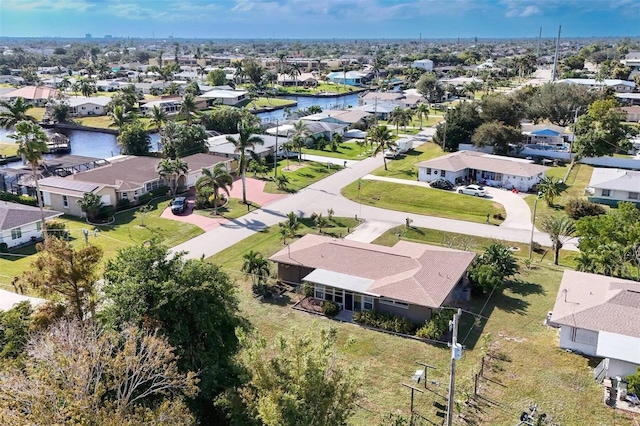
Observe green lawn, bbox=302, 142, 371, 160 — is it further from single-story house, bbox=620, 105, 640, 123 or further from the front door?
single-story house, bbox=620, 105, 640, 123

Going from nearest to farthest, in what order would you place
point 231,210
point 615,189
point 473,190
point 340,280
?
point 340,280 → point 231,210 → point 615,189 → point 473,190

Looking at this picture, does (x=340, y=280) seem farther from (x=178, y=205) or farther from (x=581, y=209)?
(x=581, y=209)

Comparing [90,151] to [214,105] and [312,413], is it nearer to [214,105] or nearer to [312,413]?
[214,105]

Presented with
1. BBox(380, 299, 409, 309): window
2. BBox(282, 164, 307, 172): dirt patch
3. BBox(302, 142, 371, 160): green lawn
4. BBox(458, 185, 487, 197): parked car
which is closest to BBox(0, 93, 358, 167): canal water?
BBox(302, 142, 371, 160): green lawn

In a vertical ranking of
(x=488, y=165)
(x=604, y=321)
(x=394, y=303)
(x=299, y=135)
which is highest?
(x=299, y=135)

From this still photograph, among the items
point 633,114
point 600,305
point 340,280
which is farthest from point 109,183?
point 633,114

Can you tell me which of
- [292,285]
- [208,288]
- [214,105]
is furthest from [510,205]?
[214,105]

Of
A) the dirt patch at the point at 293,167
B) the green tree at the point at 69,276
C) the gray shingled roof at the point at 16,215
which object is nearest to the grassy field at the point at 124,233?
the gray shingled roof at the point at 16,215
